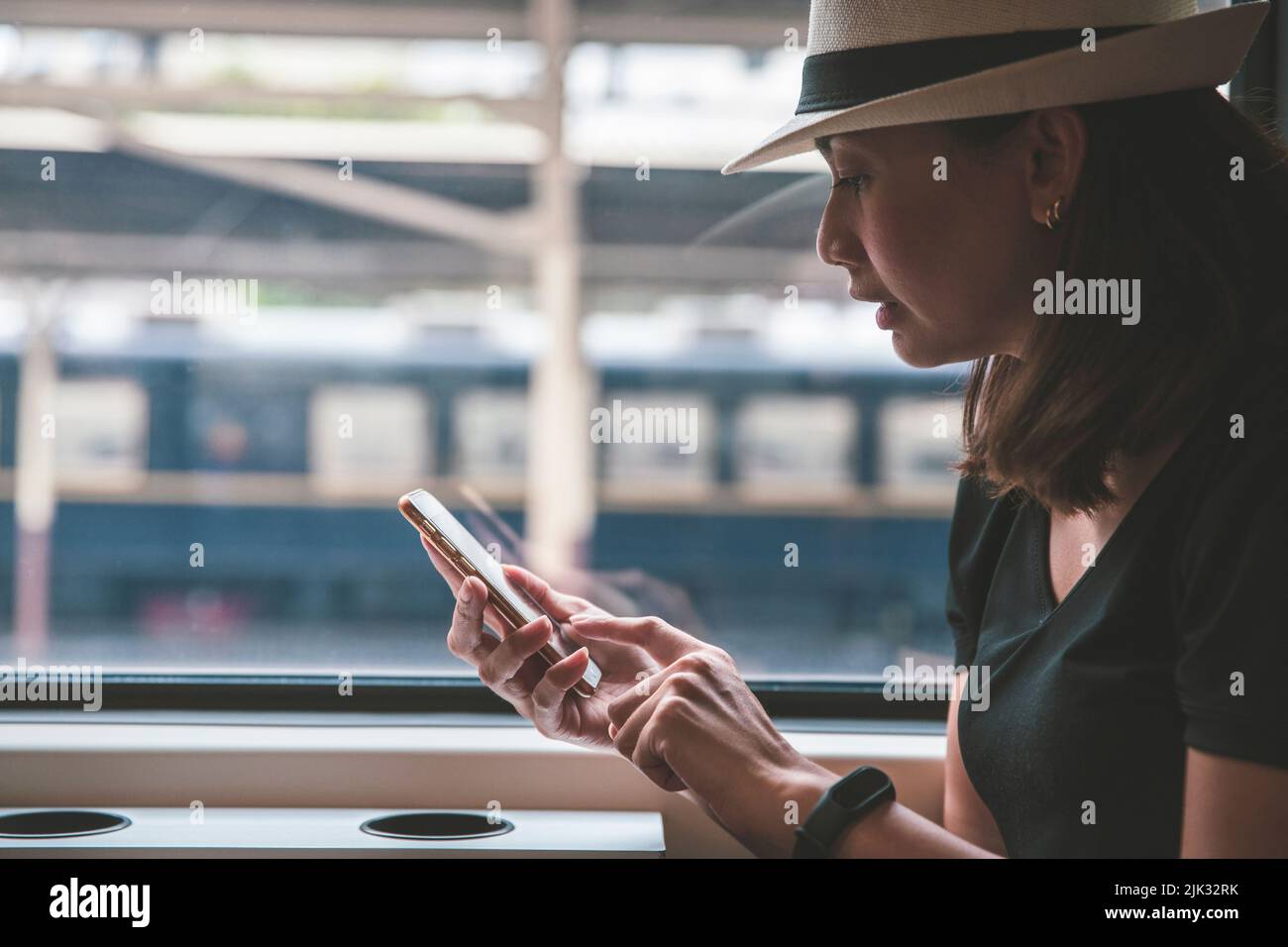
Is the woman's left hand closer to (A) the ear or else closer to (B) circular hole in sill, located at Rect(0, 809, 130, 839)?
(A) the ear

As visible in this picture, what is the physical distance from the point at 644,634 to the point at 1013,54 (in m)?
0.63

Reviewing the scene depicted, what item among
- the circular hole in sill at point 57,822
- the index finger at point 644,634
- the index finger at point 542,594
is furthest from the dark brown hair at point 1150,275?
the circular hole in sill at point 57,822

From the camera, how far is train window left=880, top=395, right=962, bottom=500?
158 centimetres

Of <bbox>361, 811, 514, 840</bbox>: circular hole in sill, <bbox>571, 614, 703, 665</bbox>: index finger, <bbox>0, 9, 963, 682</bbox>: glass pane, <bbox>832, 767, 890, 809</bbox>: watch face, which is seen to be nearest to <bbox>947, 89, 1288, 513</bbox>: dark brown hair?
<bbox>832, 767, 890, 809</bbox>: watch face

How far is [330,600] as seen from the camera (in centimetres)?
155

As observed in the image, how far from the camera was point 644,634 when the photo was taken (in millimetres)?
1106

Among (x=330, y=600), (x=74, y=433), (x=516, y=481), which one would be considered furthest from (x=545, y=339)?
(x=74, y=433)

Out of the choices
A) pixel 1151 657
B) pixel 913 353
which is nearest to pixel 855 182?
pixel 913 353

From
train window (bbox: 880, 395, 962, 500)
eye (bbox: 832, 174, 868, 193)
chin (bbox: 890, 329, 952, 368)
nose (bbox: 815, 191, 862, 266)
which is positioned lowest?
train window (bbox: 880, 395, 962, 500)

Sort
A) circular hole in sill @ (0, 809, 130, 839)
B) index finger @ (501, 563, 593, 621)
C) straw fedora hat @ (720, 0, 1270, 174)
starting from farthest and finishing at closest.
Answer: circular hole in sill @ (0, 809, 130, 839) < index finger @ (501, 563, 593, 621) < straw fedora hat @ (720, 0, 1270, 174)

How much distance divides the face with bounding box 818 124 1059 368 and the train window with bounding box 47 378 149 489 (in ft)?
3.53
